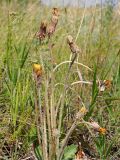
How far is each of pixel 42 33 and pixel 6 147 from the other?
49 centimetres

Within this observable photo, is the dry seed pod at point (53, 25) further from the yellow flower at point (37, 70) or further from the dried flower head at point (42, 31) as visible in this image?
the yellow flower at point (37, 70)

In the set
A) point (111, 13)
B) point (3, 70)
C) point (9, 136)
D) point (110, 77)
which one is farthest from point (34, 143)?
point (111, 13)

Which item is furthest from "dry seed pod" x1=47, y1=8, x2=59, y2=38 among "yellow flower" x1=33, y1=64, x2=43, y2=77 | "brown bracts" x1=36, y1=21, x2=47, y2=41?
"yellow flower" x1=33, y1=64, x2=43, y2=77

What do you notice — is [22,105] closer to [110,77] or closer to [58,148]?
[58,148]

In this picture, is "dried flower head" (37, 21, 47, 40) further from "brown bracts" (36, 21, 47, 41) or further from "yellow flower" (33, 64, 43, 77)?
"yellow flower" (33, 64, 43, 77)

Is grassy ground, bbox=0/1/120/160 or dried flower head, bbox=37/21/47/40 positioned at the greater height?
dried flower head, bbox=37/21/47/40

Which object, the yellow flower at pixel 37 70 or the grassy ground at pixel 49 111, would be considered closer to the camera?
the yellow flower at pixel 37 70

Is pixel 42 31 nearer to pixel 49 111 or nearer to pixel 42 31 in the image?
pixel 42 31

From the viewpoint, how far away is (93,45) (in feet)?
8.65

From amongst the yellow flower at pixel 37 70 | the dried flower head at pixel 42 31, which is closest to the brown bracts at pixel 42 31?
the dried flower head at pixel 42 31

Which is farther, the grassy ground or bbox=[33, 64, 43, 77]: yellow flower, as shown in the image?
the grassy ground

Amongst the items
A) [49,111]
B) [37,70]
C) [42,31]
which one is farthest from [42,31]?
[49,111]

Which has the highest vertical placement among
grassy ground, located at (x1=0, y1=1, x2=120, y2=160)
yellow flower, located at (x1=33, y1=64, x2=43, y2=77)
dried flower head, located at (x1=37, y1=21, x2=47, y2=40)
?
dried flower head, located at (x1=37, y1=21, x2=47, y2=40)

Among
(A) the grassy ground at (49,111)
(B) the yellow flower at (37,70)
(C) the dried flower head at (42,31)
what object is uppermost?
(C) the dried flower head at (42,31)
